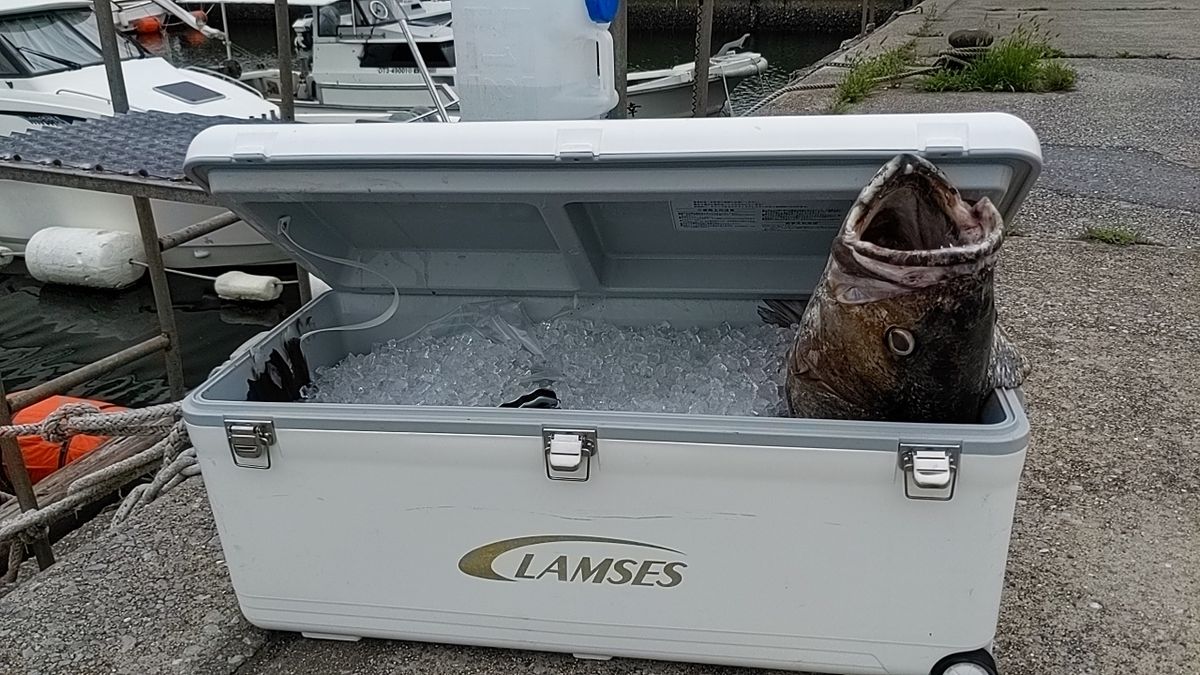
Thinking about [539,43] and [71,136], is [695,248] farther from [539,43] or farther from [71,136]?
[71,136]

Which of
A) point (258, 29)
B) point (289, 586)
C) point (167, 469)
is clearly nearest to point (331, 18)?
point (167, 469)

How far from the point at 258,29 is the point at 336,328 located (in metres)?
23.9

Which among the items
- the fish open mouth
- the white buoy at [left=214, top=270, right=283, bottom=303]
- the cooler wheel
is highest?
the fish open mouth

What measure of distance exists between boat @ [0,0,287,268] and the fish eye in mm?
5912

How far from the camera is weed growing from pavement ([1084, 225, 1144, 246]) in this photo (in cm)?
346

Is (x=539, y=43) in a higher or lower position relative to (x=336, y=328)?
higher

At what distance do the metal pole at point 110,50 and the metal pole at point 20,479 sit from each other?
4.35 feet

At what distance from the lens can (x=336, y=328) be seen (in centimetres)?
199

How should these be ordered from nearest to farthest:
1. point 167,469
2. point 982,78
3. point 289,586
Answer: point 289,586 → point 167,469 → point 982,78

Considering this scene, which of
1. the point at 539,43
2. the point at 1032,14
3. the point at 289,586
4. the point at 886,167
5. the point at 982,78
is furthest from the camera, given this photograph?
the point at 1032,14

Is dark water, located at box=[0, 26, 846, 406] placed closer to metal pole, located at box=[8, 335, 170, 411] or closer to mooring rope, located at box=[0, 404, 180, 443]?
metal pole, located at box=[8, 335, 170, 411]

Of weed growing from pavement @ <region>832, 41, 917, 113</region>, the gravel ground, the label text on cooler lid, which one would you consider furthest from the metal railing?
weed growing from pavement @ <region>832, 41, 917, 113</region>

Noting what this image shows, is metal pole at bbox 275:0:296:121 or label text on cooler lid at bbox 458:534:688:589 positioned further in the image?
metal pole at bbox 275:0:296:121

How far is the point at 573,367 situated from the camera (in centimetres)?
192
